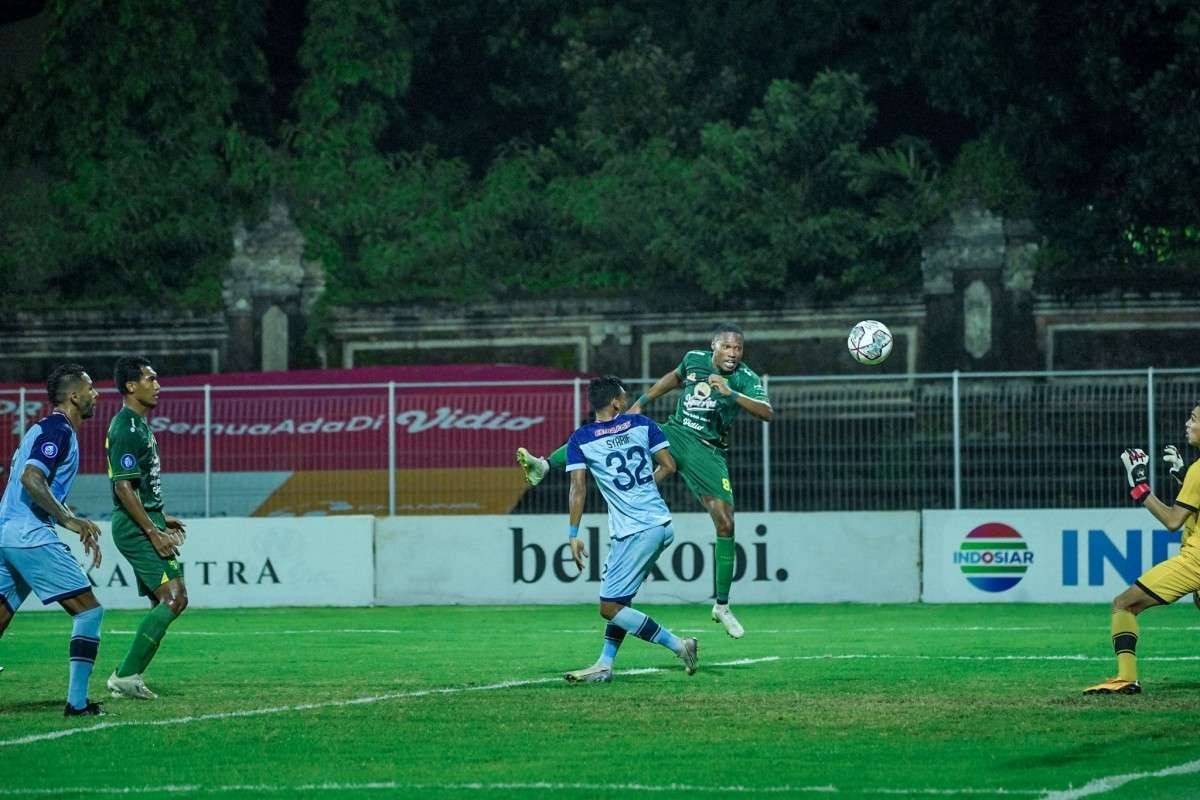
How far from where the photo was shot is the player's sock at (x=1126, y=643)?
38.6 ft

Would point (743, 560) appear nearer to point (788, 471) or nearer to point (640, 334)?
point (788, 471)

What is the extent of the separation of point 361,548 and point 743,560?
489 cm

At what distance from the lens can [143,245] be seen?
3694 cm

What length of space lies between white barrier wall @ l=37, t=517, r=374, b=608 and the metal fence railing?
75cm

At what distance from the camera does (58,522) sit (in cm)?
1151

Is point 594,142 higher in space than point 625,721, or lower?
higher

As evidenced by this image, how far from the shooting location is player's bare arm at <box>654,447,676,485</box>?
13.4 meters

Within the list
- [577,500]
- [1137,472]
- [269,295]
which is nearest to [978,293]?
[269,295]

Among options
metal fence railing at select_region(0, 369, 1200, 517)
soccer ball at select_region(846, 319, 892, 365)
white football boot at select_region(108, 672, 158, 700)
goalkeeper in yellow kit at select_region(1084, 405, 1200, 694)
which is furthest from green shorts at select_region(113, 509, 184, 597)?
metal fence railing at select_region(0, 369, 1200, 517)

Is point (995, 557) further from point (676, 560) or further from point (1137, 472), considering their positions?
point (1137, 472)

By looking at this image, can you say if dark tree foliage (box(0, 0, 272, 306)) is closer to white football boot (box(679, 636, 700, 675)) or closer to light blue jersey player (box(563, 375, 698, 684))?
light blue jersey player (box(563, 375, 698, 684))

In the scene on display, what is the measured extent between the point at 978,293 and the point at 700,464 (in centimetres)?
1550

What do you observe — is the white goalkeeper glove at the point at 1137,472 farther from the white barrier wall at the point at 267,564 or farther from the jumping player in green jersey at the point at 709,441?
the white barrier wall at the point at 267,564

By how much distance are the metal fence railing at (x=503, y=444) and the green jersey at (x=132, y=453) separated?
12.0 metres
